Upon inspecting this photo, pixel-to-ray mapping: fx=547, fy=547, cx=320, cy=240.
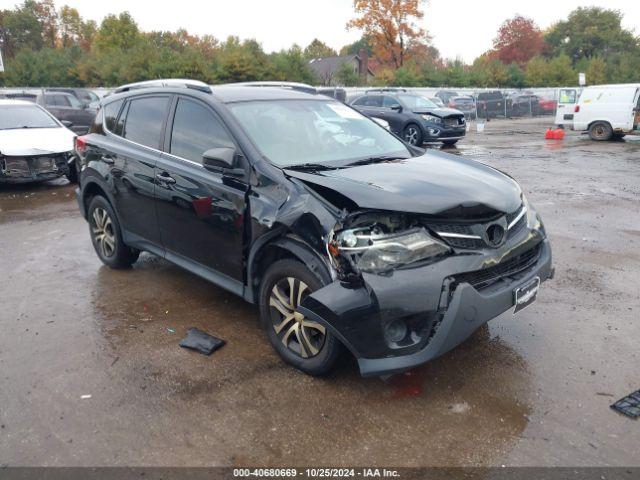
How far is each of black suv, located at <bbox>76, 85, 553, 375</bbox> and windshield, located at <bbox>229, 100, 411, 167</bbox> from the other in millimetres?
15

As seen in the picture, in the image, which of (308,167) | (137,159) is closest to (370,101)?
(137,159)

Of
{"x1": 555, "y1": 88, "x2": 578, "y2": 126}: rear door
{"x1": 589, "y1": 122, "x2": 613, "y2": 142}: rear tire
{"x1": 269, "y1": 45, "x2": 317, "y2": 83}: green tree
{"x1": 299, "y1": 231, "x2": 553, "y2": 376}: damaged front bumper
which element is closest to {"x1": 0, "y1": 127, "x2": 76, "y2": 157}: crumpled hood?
{"x1": 299, "y1": 231, "x2": 553, "y2": 376}: damaged front bumper

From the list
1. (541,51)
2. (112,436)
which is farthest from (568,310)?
(541,51)

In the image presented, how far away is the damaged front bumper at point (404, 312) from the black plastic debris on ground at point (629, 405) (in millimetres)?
930

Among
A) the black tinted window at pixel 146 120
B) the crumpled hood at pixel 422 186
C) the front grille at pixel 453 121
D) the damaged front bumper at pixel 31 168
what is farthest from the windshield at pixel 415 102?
the crumpled hood at pixel 422 186

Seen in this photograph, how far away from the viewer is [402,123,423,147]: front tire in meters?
16.6

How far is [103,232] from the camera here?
5.74 metres

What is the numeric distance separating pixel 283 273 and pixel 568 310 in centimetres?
252

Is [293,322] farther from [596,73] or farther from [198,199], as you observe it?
[596,73]

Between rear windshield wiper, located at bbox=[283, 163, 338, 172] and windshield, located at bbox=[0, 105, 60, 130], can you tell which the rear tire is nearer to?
windshield, located at bbox=[0, 105, 60, 130]

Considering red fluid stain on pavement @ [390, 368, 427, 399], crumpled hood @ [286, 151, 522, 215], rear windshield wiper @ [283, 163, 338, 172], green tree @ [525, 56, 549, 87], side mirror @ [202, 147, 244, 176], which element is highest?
green tree @ [525, 56, 549, 87]

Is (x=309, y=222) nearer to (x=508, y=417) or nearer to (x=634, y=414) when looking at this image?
(x=508, y=417)

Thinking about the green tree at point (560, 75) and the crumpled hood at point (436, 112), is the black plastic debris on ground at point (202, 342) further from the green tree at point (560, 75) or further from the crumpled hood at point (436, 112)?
the green tree at point (560, 75)

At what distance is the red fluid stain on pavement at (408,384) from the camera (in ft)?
11.1
